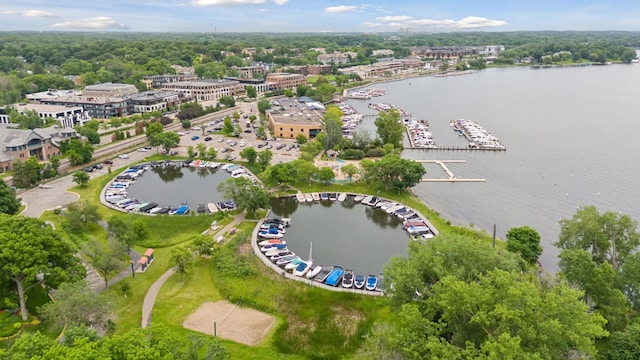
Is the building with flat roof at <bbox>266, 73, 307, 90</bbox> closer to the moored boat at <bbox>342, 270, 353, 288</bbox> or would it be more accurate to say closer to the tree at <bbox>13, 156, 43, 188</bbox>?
the tree at <bbox>13, 156, 43, 188</bbox>

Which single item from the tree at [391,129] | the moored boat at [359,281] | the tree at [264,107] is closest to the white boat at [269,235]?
the moored boat at [359,281]

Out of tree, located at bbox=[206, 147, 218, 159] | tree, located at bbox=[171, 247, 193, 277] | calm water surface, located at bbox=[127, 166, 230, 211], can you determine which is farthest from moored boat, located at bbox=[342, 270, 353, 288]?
tree, located at bbox=[206, 147, 218, 159]

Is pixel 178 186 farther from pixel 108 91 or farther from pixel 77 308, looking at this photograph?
pixel 108 91

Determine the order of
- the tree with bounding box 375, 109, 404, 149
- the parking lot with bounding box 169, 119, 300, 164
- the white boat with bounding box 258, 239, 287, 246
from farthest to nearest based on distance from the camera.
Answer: the tree with bounding box 375, 109, 404, 149 → the parking lot with bounding box 169, 119, 300, 164 → the white boat with bounding box 258, 239, 287, 246

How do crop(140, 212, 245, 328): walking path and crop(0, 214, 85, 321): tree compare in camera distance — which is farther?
crop(140, 212, 245, 328): walking path

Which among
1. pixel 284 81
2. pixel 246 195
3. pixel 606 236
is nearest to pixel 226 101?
pixel 284 81
